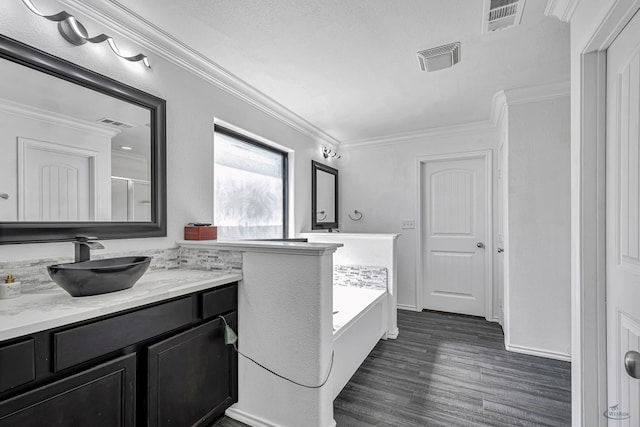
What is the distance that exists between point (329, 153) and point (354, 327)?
2.53 metres

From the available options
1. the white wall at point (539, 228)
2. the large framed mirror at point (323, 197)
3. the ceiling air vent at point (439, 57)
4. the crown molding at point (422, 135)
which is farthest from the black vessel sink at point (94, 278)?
the crown molding at point (422, 135)

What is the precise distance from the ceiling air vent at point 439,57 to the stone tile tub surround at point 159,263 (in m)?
1.83

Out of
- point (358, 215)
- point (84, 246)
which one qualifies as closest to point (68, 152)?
point (84, 246)

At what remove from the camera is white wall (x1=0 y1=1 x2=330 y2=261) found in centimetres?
137

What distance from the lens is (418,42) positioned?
1.93m

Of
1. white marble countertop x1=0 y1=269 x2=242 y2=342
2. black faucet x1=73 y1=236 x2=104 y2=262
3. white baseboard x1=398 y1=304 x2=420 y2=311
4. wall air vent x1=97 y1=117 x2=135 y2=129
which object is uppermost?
wall air vent x1=97 y1=117 x2=135 y2=129

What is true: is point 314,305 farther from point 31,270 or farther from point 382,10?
point 382,10

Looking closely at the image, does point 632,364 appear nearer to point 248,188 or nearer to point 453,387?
point 453,387

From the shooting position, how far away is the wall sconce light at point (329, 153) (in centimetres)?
398

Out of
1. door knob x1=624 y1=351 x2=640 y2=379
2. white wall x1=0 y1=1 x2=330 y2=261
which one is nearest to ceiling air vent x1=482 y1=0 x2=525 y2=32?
door knob x1=624 y1=351 x2=640 y2=379

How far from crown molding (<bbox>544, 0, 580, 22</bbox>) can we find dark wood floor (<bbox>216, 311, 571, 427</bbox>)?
7.20 feet

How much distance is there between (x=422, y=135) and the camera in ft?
12.5

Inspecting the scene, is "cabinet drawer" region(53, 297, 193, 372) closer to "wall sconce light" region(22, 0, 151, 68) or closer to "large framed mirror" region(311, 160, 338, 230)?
"wall sconce light" region(22, 0, 151, 68)

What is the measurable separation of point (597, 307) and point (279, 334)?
147 cm
